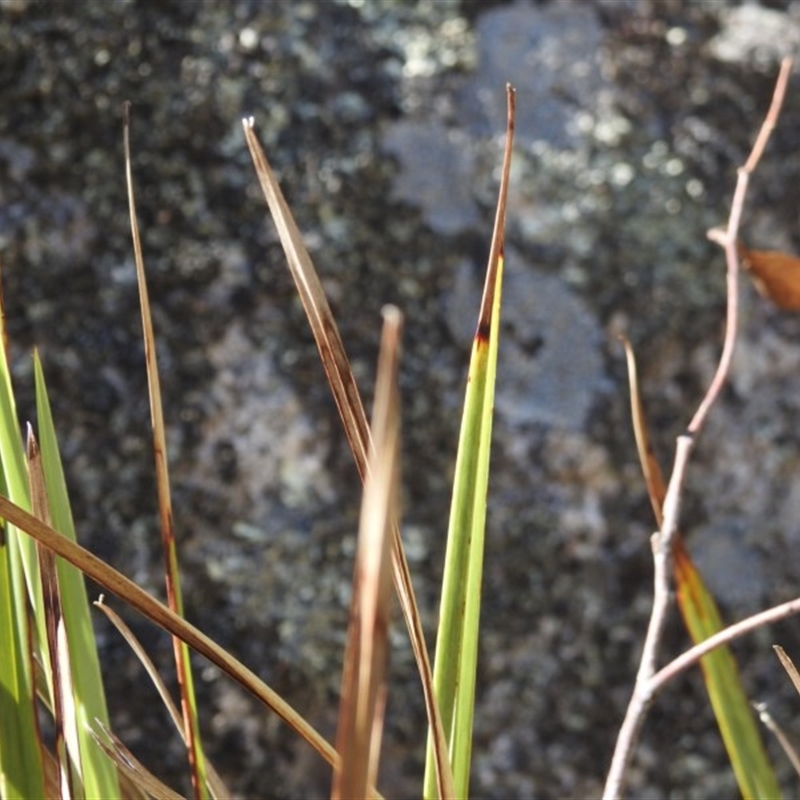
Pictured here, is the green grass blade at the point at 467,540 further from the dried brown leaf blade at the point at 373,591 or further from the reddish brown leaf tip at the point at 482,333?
the dried brown leaf blade at the point at 373,591

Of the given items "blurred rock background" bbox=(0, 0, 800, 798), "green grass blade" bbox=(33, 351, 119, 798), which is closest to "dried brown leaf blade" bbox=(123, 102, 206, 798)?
"green grass blade" bbox=(33, 351, 119, 798)

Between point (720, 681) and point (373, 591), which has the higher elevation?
point (373, 591)

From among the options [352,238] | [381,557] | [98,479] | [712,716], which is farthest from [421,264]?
[381,557]

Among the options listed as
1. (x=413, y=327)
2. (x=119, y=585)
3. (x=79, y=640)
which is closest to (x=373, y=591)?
(x=119, y=585)

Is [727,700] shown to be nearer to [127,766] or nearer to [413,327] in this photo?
[127,766]

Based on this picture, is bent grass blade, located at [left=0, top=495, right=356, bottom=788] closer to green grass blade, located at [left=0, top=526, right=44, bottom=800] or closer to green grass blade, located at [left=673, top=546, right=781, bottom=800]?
green grass blade, located at [left=0, top=526, right=44, bottom=800]

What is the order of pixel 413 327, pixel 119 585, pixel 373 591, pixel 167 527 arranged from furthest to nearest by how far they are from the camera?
pixel 413 327
pixel 167 527
pixel 119 585
pixel 373 591

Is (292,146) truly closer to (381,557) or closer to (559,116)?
(559,116)
